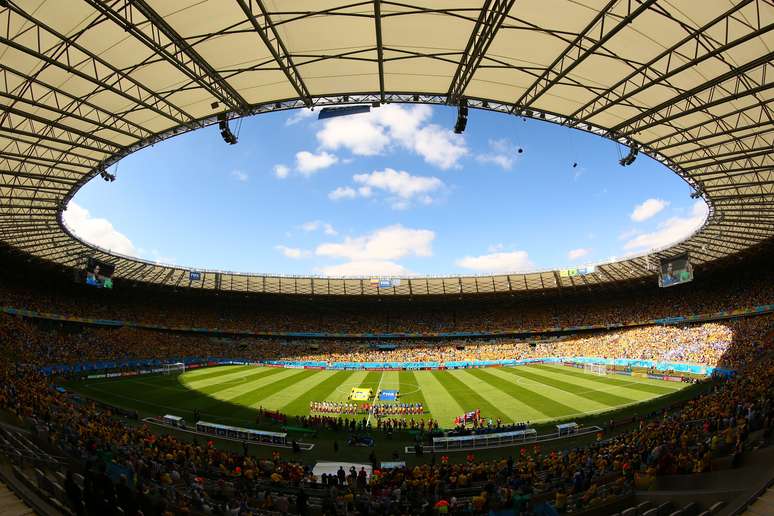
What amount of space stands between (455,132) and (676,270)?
1251 inches

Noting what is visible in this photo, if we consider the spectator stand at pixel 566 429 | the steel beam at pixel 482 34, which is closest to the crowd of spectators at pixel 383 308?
the spectator stand at pixel 566 429

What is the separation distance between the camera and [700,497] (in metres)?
8.96

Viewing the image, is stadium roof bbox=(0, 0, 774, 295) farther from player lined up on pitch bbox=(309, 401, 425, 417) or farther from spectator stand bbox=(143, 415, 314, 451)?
player lined up on pitch bbox=(309, 401, 425, 417)

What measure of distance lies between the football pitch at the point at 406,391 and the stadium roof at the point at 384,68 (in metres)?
16.4

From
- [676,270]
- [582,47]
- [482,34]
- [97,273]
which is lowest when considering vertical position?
[676,270]

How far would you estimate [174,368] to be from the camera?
4669 cm

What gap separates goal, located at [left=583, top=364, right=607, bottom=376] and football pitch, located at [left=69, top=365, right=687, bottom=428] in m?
0.79

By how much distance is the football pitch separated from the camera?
89.2 feet

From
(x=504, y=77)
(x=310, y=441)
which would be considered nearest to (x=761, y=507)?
(x=504, y=77)

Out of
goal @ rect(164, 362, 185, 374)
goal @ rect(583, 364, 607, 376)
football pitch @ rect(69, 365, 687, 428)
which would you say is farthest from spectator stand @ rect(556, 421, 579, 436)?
goal @ rect(164, 362, 185, 374)

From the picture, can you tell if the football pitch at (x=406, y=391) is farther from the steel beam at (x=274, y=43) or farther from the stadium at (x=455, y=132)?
the steel beam at (x=274, y=43)

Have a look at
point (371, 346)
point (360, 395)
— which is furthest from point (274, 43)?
point (371, 346)

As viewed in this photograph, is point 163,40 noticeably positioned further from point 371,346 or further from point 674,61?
point 371,346

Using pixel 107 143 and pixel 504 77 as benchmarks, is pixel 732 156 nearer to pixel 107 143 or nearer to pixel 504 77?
pixel 504 77
